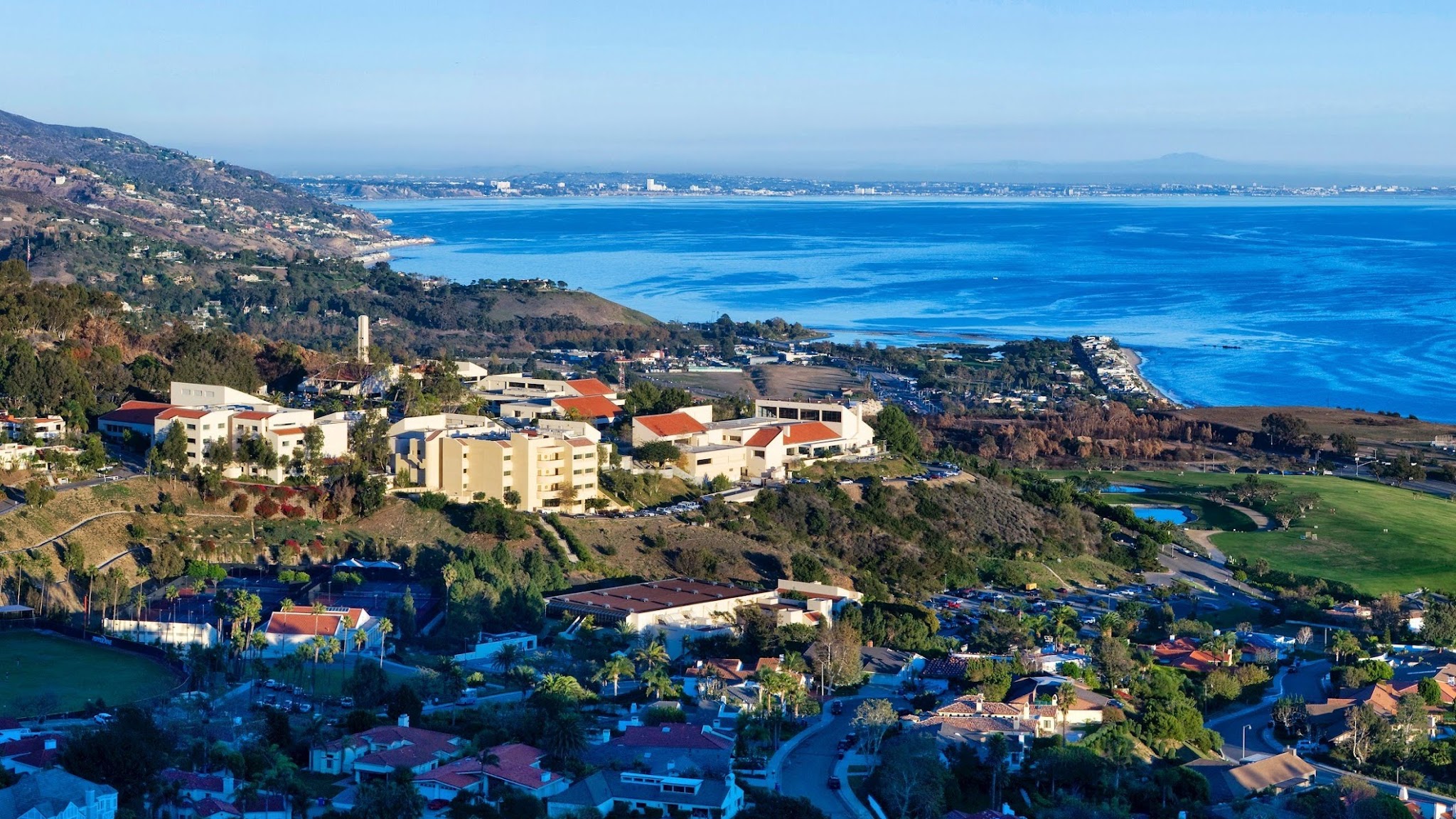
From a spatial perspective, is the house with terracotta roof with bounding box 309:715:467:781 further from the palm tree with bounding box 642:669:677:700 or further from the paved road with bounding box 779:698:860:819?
the palm tree with bounding box 642:669:677:700

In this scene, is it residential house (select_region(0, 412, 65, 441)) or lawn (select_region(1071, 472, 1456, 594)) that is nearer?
residential house (select_region(0, 412, 65, 441))

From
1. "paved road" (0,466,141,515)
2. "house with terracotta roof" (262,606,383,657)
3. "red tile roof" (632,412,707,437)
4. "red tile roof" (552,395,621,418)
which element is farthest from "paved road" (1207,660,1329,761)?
"paved road" (0,466,141,515)

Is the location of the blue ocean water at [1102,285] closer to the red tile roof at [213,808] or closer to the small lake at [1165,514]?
the small lake at [1165,514]

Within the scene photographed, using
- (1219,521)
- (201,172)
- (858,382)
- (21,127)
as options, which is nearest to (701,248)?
(201,172)

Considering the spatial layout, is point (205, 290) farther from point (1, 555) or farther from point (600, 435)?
point (1, 555)

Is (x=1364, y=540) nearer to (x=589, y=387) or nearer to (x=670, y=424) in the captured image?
(x=670, y=424)

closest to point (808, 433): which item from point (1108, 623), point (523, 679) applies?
point (1108, 623)

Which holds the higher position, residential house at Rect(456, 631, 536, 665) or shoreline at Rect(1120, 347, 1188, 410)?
residential house at Rect(456, 631, 536, 665)

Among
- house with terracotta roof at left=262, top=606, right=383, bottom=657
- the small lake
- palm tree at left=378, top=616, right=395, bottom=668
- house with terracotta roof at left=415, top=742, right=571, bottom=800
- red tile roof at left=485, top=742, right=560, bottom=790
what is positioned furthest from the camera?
the small lake
